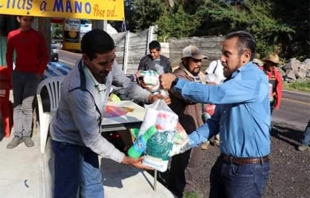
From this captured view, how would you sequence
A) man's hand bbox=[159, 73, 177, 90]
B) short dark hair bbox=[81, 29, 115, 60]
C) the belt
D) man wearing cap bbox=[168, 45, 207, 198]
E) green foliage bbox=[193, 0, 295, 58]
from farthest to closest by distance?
green foliage bbox=[193, 0, 295, 58], man wearing cap bbox=[168, 45, 207, 198], man's hand bbox=[159, 73, 177, 90], the belt, short dark hair bbox=[81, 29, 115, 60]

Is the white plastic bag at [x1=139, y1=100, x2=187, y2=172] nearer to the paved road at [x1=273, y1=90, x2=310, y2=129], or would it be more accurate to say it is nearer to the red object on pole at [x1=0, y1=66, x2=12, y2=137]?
the red object on pole at [x1=0, y1=66, x2=12, y2=137]

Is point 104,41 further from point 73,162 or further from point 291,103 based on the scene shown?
point 291,103

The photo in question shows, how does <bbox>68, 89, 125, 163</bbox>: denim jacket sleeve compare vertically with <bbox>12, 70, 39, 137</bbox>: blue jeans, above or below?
above

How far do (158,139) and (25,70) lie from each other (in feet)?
9.82

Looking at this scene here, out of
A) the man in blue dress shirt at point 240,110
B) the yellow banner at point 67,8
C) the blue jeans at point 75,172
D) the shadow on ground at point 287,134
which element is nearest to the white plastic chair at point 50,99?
the yellow banner at point 67,8

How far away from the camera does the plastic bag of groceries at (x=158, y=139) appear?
241 cm

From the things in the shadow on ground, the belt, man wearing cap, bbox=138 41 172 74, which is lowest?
the shadow on ground

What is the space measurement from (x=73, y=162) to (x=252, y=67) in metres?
1.42

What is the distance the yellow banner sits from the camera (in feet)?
13.3

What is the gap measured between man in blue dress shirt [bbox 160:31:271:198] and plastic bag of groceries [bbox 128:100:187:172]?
0.21m

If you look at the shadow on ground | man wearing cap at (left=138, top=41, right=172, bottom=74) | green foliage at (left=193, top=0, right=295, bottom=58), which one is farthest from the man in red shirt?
green foliage at (left=193, top=0, right=295, bottom=58)

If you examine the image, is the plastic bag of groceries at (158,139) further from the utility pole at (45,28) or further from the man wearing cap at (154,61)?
the utility pole at (45,28)

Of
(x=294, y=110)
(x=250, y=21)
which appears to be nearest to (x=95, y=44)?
(x=294, y=110)

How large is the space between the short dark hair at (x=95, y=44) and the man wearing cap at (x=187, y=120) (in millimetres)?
1558
